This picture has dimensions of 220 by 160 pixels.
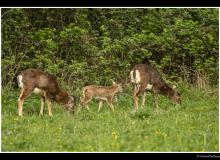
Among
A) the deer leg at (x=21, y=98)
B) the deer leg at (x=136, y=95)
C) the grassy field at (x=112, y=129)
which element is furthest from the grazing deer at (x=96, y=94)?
the deer leg at (x=21, y=98)

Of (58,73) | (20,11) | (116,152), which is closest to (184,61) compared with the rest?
(58,73)

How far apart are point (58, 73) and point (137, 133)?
23.7ft

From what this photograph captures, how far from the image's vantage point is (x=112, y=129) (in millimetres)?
10609

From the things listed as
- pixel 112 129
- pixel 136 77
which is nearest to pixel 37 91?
pixel 136 77

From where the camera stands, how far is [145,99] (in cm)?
1548

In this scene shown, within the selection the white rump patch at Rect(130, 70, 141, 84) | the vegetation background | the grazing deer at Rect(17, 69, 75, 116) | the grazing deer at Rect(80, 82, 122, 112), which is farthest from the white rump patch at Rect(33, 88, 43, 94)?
the white rump patch at Rect(130, 70, 141, 84)

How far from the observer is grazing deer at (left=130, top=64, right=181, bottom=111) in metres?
14.7

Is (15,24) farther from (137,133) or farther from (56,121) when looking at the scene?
(137,133)

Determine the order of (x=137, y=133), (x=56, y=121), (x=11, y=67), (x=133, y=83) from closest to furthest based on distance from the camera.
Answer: (x=137, y=133)
(x=56, y=121)
(x=133, y=83)
(x=11, y=67)

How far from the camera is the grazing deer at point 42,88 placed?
43.2 ft

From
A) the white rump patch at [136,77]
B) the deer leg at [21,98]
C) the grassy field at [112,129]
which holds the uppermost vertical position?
the white rump patch at [136,77]

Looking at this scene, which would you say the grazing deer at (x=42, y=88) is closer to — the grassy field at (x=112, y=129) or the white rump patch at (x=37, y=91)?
the white rump patch at (x=37, y=91)

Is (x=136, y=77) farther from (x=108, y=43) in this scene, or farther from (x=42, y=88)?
(x=108, y=43)

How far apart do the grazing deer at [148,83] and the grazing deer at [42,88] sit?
6.50 feet
